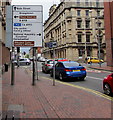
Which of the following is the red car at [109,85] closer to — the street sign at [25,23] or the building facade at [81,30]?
the street sign at [25,23]

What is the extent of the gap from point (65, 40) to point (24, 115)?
48400 mm

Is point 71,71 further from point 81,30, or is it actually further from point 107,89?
point 81,30

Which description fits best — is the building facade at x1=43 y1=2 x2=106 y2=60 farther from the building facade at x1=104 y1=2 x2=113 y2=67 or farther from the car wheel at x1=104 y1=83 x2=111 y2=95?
the car wheel at x1=104 y1=83 x2=111 y2=95

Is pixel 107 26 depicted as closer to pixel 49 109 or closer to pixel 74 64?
pixel 74 64

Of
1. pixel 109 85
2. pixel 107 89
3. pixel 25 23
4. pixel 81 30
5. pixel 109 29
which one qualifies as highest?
pixel 81 30

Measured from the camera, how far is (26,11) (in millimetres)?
9867

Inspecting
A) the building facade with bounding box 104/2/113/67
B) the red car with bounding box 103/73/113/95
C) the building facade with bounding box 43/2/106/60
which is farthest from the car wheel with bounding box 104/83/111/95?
the building facade with bounding box 43/2/106/60

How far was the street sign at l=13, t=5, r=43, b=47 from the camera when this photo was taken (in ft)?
32.4

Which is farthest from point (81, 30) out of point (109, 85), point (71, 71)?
point (109, 85)

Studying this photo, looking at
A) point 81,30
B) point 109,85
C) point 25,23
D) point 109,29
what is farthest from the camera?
point 81,30

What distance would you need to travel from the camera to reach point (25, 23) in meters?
9.91

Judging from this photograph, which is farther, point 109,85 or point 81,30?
point 81,30

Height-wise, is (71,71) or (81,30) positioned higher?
(81,30)

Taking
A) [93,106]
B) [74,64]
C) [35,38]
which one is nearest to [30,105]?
[93,106]
